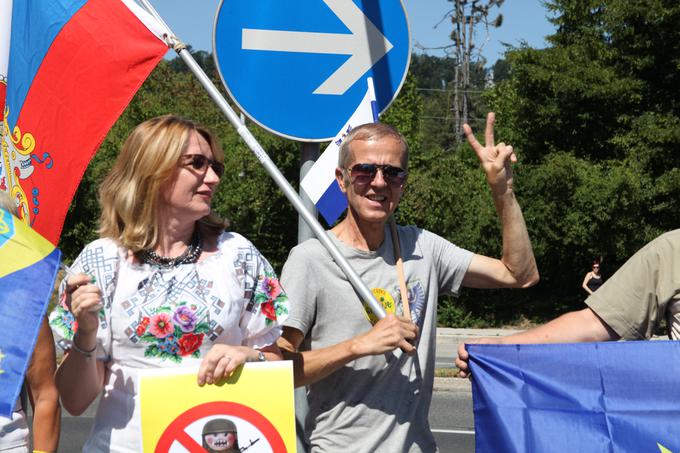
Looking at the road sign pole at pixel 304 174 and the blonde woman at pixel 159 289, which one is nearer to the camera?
the blonde woman at pixel 159 289

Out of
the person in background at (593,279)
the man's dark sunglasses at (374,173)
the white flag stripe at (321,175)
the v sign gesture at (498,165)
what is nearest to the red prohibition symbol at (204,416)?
the man's dark sunglasses at (374,173)

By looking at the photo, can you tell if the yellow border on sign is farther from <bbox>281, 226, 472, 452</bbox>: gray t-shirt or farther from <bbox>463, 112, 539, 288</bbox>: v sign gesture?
<bbox>463, 112, 539, 288</bbox>: v sign gesture

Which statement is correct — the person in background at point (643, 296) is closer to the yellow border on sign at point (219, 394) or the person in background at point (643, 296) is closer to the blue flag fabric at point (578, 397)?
the blue flag fabric at point (578, 397)

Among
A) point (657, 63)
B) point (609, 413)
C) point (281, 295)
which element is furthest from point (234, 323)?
point (657, 63)

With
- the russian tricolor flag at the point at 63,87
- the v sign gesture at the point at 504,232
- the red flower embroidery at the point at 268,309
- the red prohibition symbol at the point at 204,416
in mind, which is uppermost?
the russian tricolor flag at the point at 63,87

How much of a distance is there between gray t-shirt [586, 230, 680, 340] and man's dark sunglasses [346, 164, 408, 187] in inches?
29.6

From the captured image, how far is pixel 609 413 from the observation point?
3.12 m

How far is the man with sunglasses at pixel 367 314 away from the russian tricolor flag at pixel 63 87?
0.85 m

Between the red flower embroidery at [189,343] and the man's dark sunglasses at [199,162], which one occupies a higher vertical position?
the man's dark sunglasses at [199,162]

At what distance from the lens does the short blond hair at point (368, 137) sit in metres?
3.09

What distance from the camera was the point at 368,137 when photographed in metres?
3.09

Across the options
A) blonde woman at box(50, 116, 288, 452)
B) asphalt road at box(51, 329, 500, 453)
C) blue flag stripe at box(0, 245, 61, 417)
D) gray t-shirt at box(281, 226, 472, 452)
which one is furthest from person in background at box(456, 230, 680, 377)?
asphalt road at box(51, 329, 500, 453)

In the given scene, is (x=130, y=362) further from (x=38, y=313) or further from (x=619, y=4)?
(x=619, y=4)

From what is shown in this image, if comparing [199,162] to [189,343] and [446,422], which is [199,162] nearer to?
[189,343]
